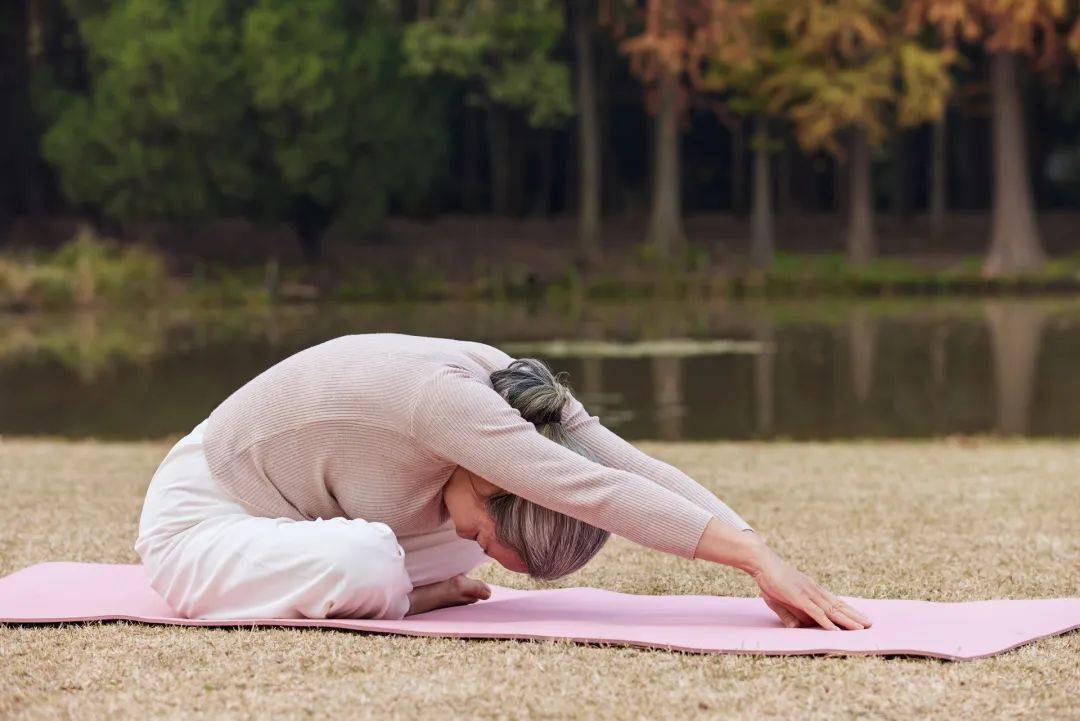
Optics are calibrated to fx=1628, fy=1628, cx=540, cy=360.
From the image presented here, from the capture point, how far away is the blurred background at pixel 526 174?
Answer: 25844 mm

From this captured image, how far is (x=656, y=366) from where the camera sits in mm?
16719

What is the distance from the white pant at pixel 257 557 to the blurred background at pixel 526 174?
14.3 metres

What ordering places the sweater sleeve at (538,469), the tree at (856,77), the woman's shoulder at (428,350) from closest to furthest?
the sweater sleeve at (538,469) → the woman's shoulder at (428,350) → the tree at (856,77)

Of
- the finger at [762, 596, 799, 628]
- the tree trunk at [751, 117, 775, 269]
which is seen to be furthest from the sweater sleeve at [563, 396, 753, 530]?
the tree trunk at [751, 117, 775, 269]

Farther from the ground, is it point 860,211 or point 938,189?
point 938,189

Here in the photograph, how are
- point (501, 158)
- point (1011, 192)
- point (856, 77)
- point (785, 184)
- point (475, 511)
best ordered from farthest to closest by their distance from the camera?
point (785, 184)
point (501, 158)
point (1011, 192)
point (856, 77)
point (475, 511)

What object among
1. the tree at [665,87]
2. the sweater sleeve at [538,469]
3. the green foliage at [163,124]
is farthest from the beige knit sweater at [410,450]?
the green foliage at [163,124]

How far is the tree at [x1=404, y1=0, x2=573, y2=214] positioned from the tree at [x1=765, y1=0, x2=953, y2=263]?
14.8ft

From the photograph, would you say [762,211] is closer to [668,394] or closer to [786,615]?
[668,394]

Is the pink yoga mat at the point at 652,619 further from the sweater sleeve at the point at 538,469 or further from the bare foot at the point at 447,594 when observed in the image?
the sweater sleeve at the point at 538,469

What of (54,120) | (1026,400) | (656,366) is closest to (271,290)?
(54,120)

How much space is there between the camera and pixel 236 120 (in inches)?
1330

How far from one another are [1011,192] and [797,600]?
Result: 29.1m

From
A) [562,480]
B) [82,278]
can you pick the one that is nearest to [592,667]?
[562,480]
